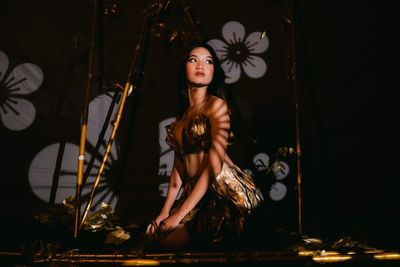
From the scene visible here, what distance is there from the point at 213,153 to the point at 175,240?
0.45 m

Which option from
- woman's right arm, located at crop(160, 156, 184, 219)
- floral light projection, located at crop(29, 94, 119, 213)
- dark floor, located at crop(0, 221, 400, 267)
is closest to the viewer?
dark floor, located at crop(0, 221, 400, 267)

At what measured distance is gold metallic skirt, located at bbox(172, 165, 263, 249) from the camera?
1.53 m

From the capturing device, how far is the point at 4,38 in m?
2.26

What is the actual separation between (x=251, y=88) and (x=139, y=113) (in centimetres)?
82

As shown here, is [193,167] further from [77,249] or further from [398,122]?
[398,122]

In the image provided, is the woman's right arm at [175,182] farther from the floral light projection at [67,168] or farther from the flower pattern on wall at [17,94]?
the flower pattern on wall at [17,94]

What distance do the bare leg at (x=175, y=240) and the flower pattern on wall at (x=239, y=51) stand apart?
1.21 m

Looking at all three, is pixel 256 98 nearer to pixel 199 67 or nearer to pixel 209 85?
pixel 209 85

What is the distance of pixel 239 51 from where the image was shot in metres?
2.35

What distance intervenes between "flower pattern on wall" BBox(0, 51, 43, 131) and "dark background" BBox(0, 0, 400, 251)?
46 millimetres

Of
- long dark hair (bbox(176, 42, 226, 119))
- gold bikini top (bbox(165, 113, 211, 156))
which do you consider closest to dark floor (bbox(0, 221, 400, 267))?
gold bikini top (bbox(165, 113, 211, 156))

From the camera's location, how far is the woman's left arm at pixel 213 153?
1.51 meters

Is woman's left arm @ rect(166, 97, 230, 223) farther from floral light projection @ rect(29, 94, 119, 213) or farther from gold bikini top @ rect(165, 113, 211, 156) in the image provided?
floral light projection @ rect(29, 94, 119, 213)

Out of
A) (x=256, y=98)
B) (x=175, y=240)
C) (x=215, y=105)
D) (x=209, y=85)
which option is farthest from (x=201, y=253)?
(x=256, y=98)
